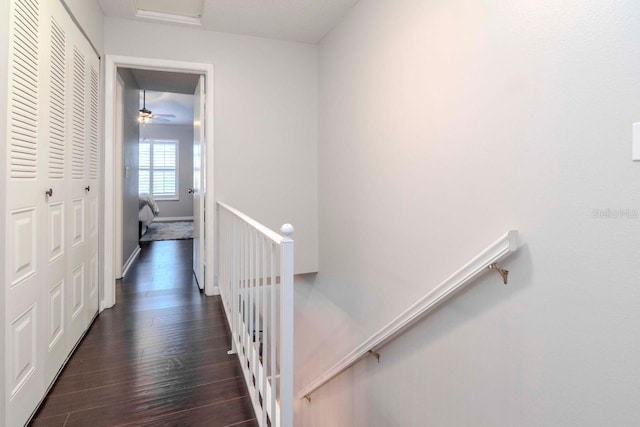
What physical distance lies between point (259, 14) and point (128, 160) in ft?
7.40

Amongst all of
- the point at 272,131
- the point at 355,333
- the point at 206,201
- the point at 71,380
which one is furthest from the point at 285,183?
the point at 71,380

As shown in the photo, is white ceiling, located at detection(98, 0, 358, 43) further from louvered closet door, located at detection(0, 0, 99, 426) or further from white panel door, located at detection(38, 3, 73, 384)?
white panel door, located at detection(38, 3, 73, 384)

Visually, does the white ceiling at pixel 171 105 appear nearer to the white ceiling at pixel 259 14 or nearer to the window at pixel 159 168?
the window at pixel 159 168

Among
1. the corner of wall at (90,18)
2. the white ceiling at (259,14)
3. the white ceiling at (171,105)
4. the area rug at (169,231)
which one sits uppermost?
the white ceiling at (171,105)

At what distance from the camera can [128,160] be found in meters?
4.14

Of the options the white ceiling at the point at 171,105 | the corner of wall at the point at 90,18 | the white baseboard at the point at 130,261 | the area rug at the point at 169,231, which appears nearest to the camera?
the corner of wall at the point at 90,18

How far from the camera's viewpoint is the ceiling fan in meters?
6.27

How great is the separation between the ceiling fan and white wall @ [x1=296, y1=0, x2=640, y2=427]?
15.1ft

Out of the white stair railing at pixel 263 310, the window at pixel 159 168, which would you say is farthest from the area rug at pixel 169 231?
the white stair railing at pixel 263 310

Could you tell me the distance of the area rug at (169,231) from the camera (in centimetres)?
651

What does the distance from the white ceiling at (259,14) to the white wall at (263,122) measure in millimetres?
150

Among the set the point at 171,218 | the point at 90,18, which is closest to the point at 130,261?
the point at 90,18

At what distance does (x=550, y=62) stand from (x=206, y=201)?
2789 millimetres

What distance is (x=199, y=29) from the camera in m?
3.24
